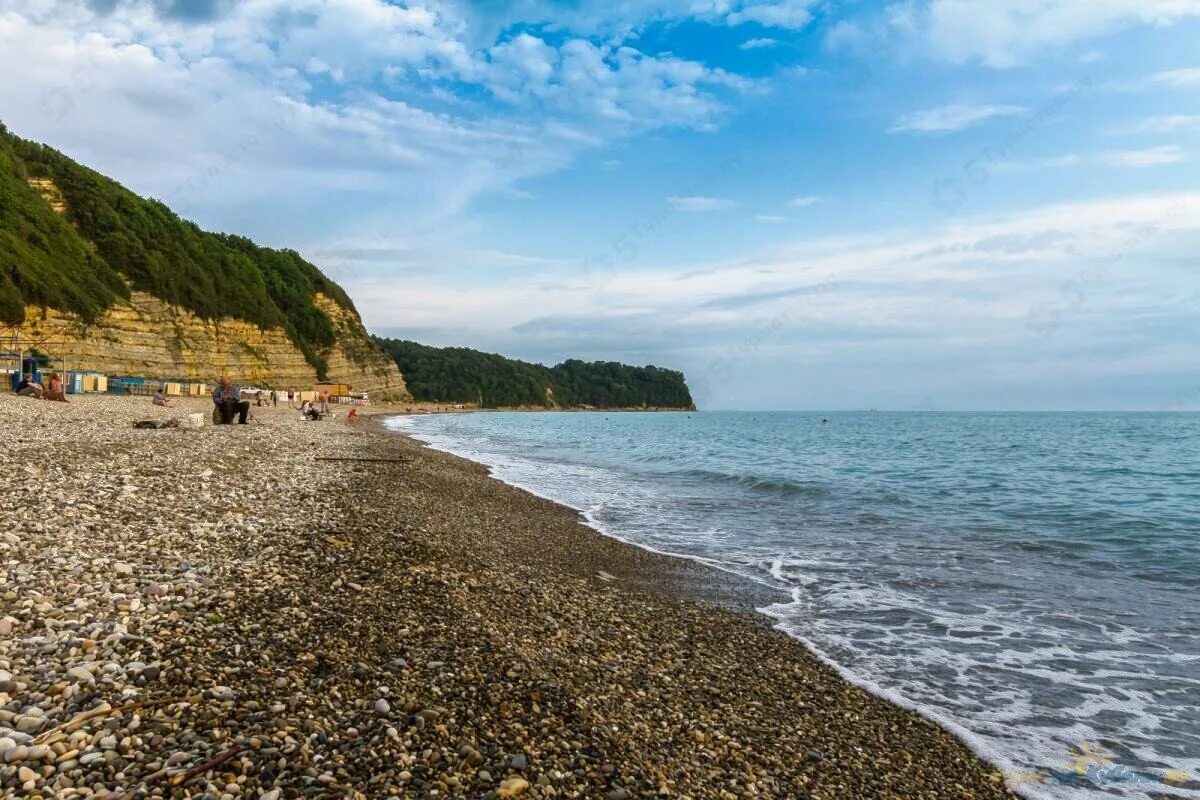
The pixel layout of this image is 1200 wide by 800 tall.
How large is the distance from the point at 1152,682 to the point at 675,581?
6.24 meters

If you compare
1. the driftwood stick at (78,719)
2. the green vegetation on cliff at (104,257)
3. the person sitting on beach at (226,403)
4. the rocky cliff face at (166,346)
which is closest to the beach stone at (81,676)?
the driftwood stick at (78,719)

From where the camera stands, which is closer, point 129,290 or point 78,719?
point 78,719

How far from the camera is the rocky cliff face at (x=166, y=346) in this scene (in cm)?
4778

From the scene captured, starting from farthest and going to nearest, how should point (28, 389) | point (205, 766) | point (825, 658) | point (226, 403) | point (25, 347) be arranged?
1. point (25, 347)
2. point (28, 389)
3. point (226, 403)
4. point (825, 658)
5. point (205, 766)

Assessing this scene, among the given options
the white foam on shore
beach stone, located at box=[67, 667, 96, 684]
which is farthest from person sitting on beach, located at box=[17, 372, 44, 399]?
beach stone, located at box=[67, 667, 96, 684]

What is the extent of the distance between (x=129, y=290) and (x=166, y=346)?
534 cm

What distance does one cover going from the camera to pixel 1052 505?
21.4 m

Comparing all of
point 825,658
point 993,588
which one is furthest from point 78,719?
point 993,588

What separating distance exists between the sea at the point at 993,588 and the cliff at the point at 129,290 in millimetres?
39705

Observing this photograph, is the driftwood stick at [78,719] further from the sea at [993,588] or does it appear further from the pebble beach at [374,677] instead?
the sea at [993,588]

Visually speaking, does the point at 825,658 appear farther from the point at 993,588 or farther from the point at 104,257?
the point at 104,257

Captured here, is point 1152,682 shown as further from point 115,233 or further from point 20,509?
point 115,233

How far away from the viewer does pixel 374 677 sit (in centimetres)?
511

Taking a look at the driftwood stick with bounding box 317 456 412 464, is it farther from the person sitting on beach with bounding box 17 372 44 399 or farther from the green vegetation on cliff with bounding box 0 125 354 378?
the green vegetation on cliff with bounding box 0 125 354 378
